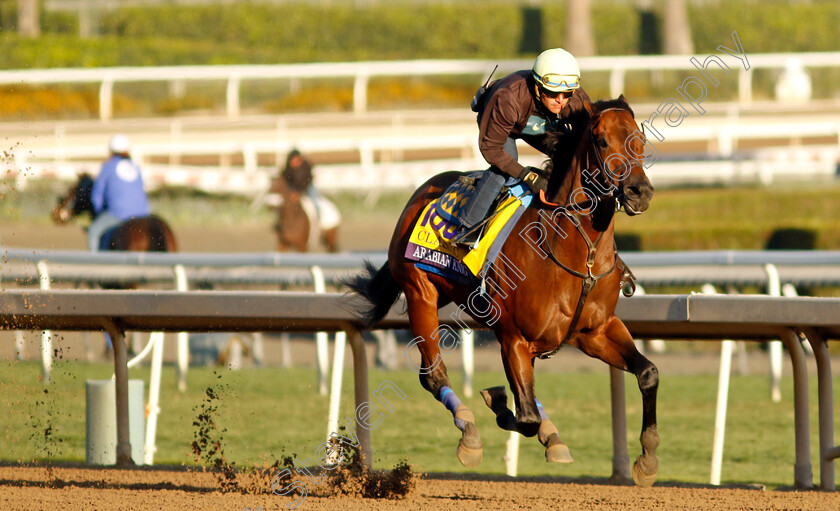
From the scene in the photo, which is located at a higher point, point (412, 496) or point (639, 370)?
point (639, 370)

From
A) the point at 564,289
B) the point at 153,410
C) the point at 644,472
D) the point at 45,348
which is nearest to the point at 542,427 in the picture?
the point at 644,472

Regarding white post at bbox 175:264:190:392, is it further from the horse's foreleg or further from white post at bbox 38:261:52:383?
the horse's foreleg

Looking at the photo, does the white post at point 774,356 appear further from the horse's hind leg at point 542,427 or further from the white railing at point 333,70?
the white railing at point 333,70

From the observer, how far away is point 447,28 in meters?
28.5

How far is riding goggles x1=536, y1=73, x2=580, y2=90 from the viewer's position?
4559 millimetres

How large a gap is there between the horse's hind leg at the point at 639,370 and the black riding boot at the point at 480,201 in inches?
25.4

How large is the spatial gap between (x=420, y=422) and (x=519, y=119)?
10.9 feet

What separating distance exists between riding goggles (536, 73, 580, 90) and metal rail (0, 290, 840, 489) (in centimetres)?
93

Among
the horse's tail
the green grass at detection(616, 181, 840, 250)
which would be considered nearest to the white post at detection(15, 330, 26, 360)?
the horse's tail

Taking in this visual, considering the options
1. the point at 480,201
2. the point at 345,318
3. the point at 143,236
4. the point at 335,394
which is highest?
the point at 143,236

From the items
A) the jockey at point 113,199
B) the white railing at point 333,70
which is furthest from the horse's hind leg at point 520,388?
the white railing at point 333,70

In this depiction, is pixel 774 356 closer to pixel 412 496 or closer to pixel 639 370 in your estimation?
pixel 639 370

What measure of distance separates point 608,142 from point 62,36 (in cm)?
2242

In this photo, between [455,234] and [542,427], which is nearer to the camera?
[542,427]
